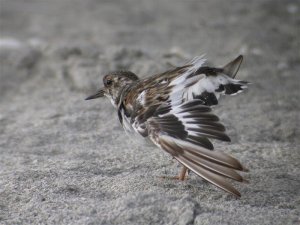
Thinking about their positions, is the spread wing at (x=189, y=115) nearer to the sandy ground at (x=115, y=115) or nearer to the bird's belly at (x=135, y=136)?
the bird's belly at (x=135, y=136)

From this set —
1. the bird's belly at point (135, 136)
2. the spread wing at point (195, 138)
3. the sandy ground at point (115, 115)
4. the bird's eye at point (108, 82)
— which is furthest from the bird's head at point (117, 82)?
the spread wing at point (195, 138)

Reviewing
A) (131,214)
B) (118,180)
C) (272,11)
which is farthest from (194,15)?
(131,214)

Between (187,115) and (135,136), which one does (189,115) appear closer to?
(187,115)

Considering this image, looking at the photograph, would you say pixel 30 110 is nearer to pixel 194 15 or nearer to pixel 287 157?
pixel 287 157

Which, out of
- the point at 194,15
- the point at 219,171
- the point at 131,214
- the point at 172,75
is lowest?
the point at 131,214

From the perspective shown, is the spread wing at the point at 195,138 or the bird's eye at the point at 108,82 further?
the bird's eye at the point at 108,82

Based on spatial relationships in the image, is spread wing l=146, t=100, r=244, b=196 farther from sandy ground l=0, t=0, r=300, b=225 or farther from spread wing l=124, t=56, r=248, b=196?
sandy ground l=0, t=0, r=300, b=225

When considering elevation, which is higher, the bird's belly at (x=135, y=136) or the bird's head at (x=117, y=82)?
the bird's head at (x=117, y=82)
